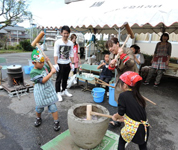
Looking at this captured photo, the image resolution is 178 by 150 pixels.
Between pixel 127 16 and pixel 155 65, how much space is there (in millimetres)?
2763

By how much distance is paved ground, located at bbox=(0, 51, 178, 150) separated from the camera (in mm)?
2360

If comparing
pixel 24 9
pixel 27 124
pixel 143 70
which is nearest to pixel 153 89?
pixel 143 70

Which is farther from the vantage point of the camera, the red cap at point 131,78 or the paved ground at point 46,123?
the paved ground at point 46,123

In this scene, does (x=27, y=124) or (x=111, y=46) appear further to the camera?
(x=27, y=124)

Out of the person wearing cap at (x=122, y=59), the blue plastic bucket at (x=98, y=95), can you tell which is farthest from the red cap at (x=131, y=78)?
the blue plastic bucket at (x=98, y=95)

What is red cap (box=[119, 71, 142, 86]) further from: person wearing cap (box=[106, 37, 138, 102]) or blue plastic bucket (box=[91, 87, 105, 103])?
blue plastic bucket (box=[91, 87, 105, 103])

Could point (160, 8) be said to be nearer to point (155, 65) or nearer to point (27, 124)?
point (155, 65)

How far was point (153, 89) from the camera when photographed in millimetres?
5273

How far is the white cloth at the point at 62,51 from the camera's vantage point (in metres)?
3.54

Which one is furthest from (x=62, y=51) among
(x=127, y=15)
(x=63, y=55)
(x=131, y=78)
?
(x=131, y=78)

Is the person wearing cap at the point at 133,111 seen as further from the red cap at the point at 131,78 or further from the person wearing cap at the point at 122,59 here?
the person wearing cap at the point at 122,59

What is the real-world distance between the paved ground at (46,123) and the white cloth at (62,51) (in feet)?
4.06

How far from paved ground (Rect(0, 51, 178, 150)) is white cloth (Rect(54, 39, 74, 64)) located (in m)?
1.24

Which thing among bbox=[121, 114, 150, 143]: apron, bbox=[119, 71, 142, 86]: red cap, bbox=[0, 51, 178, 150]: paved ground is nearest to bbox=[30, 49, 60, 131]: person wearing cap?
bbox=[0, 51, 178, 150]: paved ground
